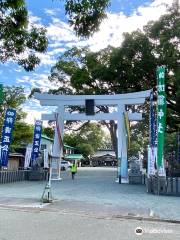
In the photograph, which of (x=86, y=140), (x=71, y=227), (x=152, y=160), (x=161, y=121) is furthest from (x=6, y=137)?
(x=86, y=140)

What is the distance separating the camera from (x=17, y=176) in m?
27.3

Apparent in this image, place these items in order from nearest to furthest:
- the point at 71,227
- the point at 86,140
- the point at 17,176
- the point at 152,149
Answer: the point at 71,227
the point at 152,149
the point at 17,176
the point at 86,140

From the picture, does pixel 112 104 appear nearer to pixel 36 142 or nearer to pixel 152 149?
pixel 36 142

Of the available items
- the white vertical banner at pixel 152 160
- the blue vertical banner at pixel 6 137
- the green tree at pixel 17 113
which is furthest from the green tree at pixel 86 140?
the white vertical banner at pixel 152 160

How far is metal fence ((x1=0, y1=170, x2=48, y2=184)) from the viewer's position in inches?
975

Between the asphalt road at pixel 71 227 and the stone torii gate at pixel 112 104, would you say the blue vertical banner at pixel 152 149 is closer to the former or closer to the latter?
the stone torii gate at pixel 112 104

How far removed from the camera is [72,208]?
Result: 1312 cm

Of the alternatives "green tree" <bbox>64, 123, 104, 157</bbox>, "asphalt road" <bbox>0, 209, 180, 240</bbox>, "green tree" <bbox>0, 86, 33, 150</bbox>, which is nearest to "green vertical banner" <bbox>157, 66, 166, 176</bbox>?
"asphalt road" <bbox>0, 209, 180, 240</bbox>

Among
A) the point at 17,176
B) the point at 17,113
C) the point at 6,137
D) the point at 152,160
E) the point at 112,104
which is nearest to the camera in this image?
the point at 152,160

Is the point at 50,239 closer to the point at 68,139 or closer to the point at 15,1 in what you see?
the point at 15,1

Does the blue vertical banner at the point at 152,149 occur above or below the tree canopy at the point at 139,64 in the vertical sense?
below

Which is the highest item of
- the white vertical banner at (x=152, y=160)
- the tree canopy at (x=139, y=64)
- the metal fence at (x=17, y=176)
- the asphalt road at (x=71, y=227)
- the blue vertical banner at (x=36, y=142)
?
the tree canopy at (x=139, y=64)

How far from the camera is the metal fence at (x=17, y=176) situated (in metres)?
24.8

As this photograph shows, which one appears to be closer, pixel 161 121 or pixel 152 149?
pixel 161 121
